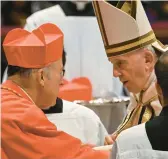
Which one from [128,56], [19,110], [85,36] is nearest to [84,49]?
[85,36]

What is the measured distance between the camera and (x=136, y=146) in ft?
5.01

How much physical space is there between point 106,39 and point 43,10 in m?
1.53

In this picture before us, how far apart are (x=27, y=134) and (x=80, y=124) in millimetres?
653

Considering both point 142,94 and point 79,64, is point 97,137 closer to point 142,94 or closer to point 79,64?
point 142,94

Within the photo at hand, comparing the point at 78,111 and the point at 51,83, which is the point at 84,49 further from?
the point at 51,83

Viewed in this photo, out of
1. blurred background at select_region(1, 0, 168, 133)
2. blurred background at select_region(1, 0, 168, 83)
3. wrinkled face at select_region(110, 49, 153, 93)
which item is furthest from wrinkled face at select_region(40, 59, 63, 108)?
blurred background at select_region(1, 0, 168, 83)

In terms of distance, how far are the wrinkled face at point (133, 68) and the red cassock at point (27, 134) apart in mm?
326

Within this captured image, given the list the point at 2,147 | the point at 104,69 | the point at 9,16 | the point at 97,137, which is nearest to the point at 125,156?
the point at 2,147

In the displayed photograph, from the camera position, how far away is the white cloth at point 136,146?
1519mm

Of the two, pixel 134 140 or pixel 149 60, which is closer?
pixel 134 140

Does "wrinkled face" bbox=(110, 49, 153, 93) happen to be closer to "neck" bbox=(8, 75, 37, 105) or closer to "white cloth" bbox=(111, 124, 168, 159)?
"neck" bbox=(8, 75, 37, 105)

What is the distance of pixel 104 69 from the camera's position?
367 cm

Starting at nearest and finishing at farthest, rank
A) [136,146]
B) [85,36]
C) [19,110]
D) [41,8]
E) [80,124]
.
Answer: [136,146], [19,110], [80,124], [85,36], [41,8]

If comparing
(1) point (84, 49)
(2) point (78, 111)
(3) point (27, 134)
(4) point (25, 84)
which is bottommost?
(1) point (84, 49)
